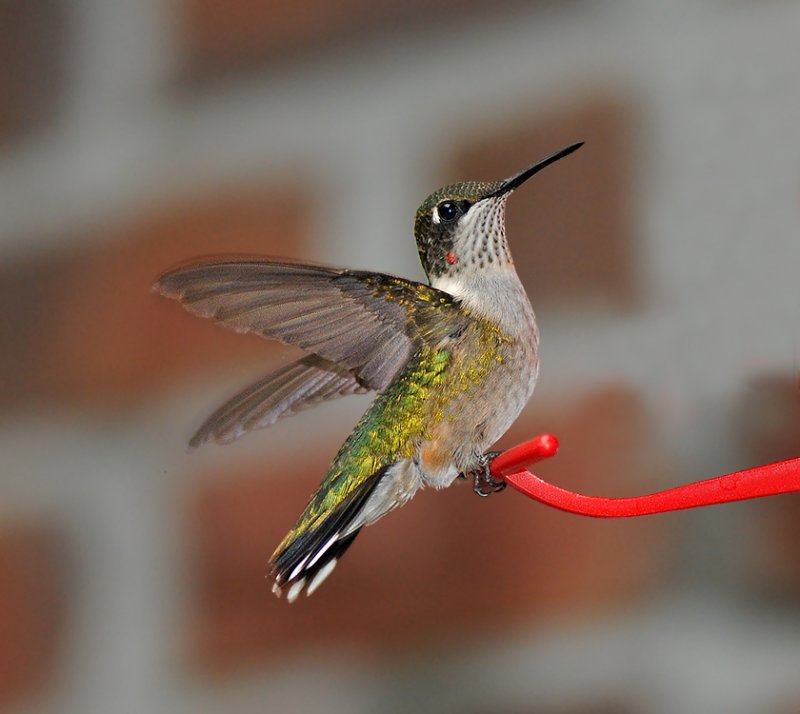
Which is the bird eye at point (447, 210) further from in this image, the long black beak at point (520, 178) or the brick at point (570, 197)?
the brick at point (570, 197)

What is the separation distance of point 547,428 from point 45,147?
0.63 m

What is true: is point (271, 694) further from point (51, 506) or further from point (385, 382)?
point (385, 382)

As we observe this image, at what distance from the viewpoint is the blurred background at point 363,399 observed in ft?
2.87

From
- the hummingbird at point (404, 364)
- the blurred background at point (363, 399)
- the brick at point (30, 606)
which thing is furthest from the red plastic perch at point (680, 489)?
the brick at point (30, 606)

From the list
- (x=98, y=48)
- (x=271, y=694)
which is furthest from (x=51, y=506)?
(x=98, y=48)

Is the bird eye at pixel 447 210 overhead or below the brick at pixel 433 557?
overhead

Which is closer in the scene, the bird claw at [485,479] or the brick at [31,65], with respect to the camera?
the bird claw at [485,479]

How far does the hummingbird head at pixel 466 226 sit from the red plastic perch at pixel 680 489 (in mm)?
195

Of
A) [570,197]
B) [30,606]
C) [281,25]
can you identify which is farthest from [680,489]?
[30,606]

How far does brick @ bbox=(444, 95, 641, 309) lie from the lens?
34.0 inches

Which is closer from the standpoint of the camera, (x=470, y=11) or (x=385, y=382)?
(x=385, y=382)

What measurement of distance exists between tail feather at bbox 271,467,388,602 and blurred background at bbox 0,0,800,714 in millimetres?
190

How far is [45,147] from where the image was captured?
117cm

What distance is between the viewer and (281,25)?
3.41 ft
